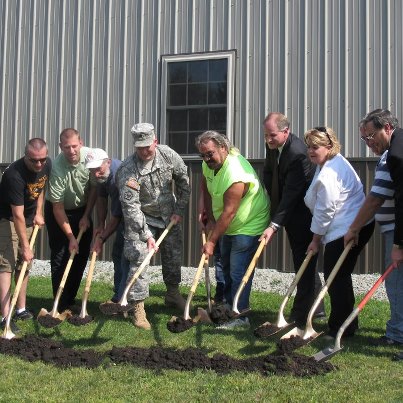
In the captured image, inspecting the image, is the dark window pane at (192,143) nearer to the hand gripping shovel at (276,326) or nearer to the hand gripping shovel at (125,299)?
the hand gripping shovel at (125,299)

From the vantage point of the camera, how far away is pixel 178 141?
10.0 metres

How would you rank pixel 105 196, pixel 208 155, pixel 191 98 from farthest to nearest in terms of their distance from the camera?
pixel 191 98 < pixel 105 196 < pixel 208 155

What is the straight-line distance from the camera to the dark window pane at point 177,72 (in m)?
9.87

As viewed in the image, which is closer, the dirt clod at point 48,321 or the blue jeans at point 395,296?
the blue jeans at point 395,296

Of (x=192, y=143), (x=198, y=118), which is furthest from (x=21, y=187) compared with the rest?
(x=198, y=118)

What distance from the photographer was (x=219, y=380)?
13.6 feet

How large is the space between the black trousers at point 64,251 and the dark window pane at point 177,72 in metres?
4.09

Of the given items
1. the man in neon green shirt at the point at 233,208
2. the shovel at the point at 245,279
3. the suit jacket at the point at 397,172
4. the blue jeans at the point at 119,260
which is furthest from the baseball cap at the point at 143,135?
the suit jacket at the point at 397,172

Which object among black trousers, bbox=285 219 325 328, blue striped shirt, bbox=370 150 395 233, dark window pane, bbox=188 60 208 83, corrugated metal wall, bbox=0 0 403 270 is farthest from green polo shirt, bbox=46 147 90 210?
dark window pane, bbox=188 60 208 83

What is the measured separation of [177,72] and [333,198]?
5520mm

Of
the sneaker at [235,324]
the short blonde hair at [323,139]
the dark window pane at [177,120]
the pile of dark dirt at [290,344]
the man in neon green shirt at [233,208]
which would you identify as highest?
the dark window pane at [177,120]

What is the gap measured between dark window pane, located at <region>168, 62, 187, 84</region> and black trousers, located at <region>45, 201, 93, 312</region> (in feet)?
13.4

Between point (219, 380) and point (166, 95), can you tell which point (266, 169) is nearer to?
point (219, 380)

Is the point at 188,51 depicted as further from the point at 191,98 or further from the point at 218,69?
the point at 191,98
